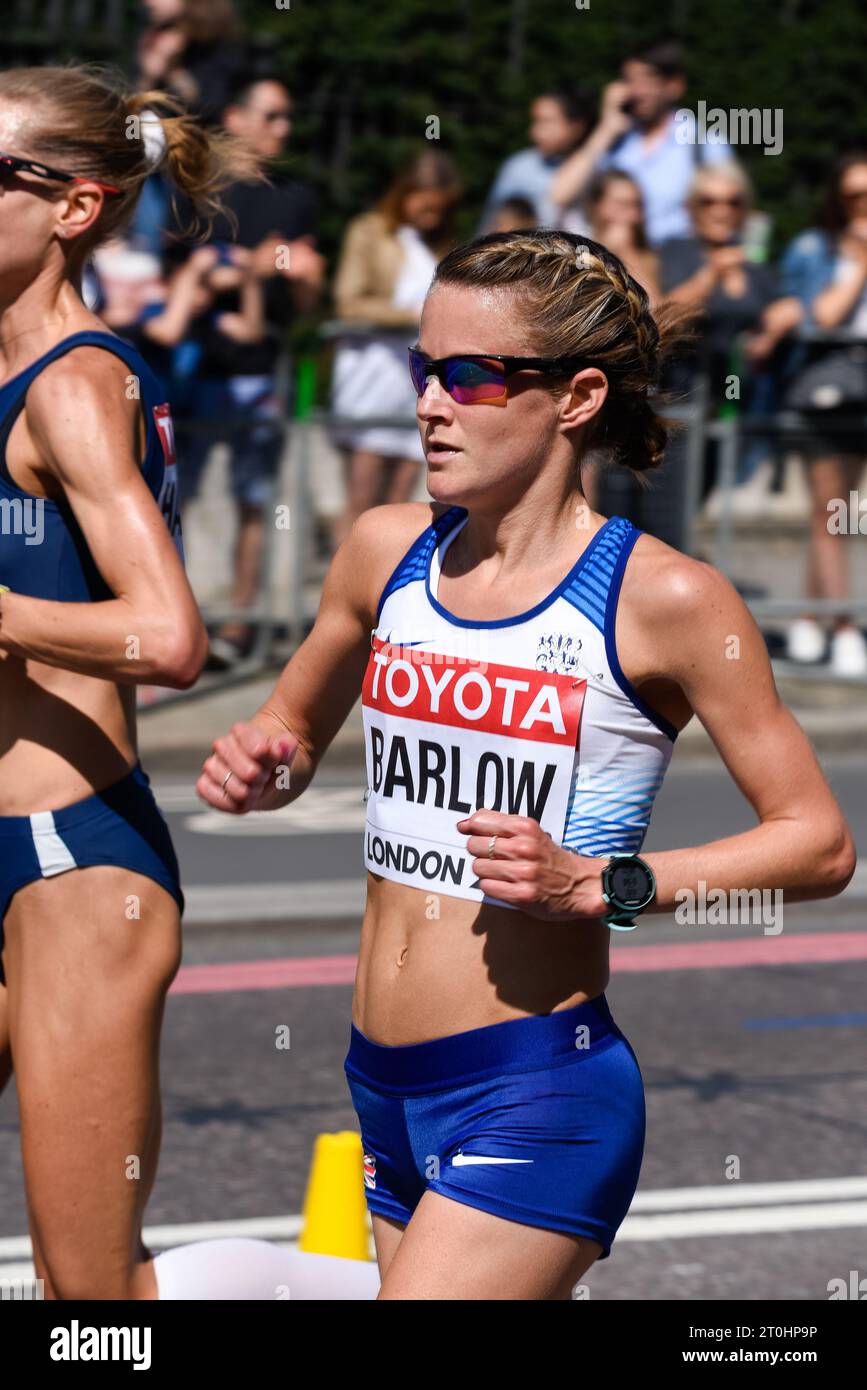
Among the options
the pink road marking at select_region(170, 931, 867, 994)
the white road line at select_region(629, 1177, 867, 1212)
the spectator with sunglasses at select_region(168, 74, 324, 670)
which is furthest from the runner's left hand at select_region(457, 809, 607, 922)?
the spectator with sunglasses at select_region(168, 74, 324, 670)

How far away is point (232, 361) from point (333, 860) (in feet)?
9.31

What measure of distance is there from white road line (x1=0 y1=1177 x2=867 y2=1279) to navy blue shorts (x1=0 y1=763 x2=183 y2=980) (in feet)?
5.25

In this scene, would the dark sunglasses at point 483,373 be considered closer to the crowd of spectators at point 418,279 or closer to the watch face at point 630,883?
the watch face at point 630,883

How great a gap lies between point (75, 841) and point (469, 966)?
698 millimetres

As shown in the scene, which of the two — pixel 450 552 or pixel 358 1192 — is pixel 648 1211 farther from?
pixel 450 552

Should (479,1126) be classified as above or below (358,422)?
below

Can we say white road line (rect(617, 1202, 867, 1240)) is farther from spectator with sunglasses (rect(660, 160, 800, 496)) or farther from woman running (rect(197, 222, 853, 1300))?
spectator with sunglasses (rect(660, 160, 800, 496))

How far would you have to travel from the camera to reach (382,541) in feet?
10.7

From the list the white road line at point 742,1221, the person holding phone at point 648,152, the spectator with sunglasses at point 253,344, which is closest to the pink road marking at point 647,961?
the white road line at point 742,1221

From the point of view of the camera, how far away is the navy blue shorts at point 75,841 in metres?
3.33

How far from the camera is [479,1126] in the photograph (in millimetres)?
2977

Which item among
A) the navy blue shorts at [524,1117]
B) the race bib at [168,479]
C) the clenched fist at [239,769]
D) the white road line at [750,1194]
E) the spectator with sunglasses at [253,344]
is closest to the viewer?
the navy blue shorts at [524,1117]

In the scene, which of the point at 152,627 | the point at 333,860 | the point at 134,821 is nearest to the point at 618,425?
the point at 152,627

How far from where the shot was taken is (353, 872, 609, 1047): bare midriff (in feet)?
9.80
